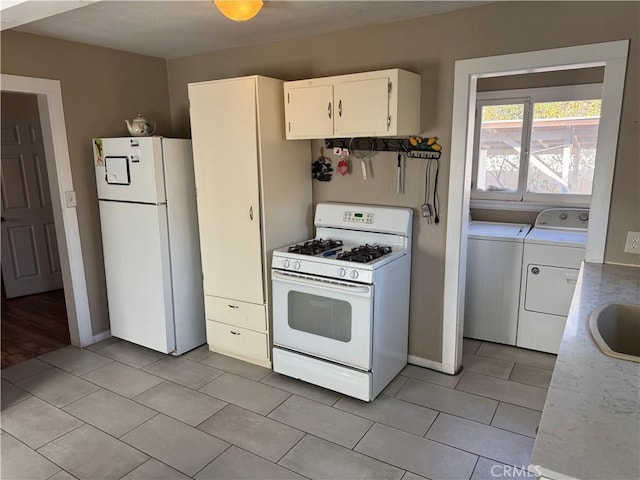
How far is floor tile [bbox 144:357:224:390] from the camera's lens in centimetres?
302

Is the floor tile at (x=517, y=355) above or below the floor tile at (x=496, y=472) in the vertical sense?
above

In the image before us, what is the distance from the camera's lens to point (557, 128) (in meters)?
3.73

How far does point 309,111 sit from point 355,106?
12.8 inches

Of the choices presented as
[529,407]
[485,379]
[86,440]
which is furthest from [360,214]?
[86,440]

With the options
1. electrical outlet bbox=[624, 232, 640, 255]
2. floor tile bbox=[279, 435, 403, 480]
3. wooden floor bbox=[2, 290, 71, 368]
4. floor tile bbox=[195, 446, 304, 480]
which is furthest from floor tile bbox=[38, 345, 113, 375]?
electrical outlet bbox=[624, 232, 640, 255]

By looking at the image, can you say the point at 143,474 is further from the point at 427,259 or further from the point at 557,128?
the point at 557,128

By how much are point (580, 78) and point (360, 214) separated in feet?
7.03

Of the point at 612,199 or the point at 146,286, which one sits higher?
the point at 612,199

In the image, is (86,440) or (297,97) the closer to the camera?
(86,440)

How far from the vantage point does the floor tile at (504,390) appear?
106 inches

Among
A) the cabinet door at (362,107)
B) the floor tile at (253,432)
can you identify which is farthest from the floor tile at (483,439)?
the cabinet door at (362,107)

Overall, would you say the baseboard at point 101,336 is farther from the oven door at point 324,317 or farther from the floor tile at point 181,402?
the oven door at point 324,317

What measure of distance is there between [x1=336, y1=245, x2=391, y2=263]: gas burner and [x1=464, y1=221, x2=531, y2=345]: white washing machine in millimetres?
927

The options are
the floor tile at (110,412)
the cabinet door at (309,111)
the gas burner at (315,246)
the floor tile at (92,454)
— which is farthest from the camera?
the gas burner at (315,246)
